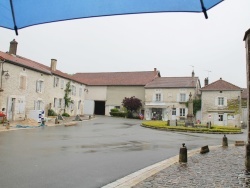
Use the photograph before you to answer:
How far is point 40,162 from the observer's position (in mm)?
7605

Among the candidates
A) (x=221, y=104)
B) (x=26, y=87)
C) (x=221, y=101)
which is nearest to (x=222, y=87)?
(x=221, y=101)

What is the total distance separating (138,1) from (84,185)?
14.1ft

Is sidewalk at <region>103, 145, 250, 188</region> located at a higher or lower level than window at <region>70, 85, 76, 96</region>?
lower

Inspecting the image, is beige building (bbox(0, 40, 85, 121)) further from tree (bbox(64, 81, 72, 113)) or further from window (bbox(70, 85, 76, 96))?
window (bbox(70, 85, 76, 96))

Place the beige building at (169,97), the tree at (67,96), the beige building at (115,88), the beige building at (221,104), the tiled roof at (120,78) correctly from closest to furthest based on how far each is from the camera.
Answer: 1. the tree at (67,96)
2. the beige building at (221,104)
3. the beige building at (169,97)
4. the beige building at (115,88)
5. the tiled roof at (120,78)

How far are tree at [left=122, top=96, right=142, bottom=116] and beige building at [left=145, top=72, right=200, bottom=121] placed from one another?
1.69 metres

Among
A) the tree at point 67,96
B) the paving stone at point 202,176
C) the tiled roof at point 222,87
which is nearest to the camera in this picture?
the paving stone at point 202,176

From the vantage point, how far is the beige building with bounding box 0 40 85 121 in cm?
2334

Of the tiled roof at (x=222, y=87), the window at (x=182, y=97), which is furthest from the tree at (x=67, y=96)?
the tiled roof at (x=222, y=87)

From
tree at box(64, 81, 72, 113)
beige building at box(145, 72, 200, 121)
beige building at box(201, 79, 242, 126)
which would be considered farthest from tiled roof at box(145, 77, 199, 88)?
tree at box(64, 81, 72, 113)

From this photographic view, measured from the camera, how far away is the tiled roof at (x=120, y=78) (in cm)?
4552

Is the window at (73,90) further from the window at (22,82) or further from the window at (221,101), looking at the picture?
the window at (221,101)

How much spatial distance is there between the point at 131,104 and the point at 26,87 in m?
18.6

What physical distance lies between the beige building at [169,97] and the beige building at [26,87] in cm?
1328
